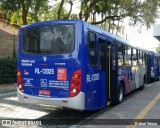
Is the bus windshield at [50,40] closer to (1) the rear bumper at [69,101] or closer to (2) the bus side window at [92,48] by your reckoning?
(2) the bus side window at [92,48]

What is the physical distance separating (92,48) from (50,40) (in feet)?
4.24

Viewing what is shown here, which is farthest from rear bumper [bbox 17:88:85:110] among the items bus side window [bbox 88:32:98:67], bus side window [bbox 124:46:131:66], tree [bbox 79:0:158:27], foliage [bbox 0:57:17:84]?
tree [bbox 79:0:158:27]

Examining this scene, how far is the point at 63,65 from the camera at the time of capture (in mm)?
8938

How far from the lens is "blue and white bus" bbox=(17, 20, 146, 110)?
28.9 feet

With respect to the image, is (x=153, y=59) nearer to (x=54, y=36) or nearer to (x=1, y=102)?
(x=1, y=102)

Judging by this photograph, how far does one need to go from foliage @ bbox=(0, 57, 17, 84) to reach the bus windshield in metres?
11.0

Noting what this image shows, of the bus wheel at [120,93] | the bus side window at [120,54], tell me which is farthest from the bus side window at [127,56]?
the bus wheel at [120,93]

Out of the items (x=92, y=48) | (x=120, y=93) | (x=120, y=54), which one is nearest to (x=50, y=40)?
(x=92, y=48)

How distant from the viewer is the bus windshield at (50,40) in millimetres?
9094

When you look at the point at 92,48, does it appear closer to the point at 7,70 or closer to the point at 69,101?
the point at 69,101

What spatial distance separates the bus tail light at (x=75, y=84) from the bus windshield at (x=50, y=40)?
0.73 metres

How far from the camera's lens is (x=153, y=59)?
27.6m

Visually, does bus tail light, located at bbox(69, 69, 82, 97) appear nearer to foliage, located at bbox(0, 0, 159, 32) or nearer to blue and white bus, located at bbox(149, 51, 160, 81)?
foliage, located at bbox(0, 0, 159, 32)

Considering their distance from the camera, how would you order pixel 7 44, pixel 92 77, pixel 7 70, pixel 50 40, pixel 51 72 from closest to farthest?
pixel 51 72 < pixel 50 40 < pixel 92 77 < pixel 7 70 < pixel 7 44
